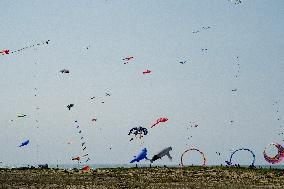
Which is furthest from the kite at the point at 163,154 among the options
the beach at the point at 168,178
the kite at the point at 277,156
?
the kite at the point at 277,156

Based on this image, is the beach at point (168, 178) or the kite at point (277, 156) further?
the kite at point (277, 156)

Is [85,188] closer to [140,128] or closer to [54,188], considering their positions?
[54,188]

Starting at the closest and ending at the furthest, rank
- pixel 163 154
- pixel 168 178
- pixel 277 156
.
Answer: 1. pixel 163 154
2. pixel 168 178
3. pixel 277 156

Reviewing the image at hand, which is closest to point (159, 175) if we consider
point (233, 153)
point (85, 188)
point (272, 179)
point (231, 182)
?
point (231, 182)

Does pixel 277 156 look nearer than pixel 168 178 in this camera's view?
No

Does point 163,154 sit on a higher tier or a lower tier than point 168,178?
higher

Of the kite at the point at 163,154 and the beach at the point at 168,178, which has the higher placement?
the kite at the point at 163,154

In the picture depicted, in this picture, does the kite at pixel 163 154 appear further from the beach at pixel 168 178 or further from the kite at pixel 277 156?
the kite at pixel 277 156

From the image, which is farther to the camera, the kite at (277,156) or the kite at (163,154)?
the kite at (277,156)

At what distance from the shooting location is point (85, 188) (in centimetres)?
3406

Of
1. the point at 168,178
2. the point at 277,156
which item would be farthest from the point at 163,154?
the point at 277,156

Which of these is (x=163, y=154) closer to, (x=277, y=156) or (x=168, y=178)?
(x=168, y=178)

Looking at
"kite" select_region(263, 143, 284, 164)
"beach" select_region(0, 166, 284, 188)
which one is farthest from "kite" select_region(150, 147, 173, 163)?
"kite" select_region(263, 143, 284, 164)

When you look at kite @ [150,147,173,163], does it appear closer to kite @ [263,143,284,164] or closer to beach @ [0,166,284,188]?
beach @ [0,166,284,188]
